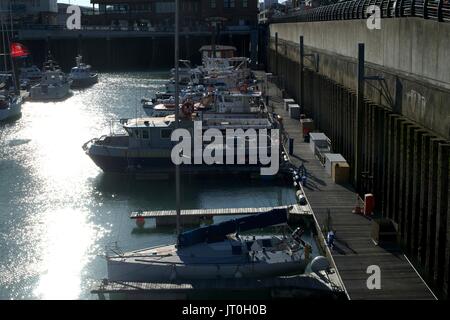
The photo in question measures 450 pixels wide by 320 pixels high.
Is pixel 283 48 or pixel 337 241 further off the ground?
pixel 283 48

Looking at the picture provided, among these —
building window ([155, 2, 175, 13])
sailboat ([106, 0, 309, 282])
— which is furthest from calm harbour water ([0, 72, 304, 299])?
building window ([155, 2, 175, 13])

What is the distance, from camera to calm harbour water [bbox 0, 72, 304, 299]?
2202 cm

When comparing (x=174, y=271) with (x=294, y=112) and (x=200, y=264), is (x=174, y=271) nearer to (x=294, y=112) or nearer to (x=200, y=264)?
(x=200, y=264)

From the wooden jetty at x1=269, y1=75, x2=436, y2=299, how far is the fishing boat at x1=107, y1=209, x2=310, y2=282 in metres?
1.58

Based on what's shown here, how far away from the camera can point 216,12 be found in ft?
369

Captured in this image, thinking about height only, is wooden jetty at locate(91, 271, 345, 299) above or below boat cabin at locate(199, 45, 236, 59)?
below

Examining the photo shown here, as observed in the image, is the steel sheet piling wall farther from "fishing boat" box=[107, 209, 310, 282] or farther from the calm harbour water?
the calm harbour water

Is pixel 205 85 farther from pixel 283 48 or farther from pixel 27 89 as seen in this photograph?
pixel 27 89

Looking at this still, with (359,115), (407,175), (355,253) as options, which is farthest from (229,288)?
(359,115)

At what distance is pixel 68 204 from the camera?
102ft

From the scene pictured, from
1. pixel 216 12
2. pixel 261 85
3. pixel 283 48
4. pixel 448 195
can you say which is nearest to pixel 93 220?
pixel 448 195

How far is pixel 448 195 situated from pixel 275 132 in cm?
2050

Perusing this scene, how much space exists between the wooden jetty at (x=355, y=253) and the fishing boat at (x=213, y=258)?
5.18 feet

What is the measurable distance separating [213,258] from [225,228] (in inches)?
42.6
